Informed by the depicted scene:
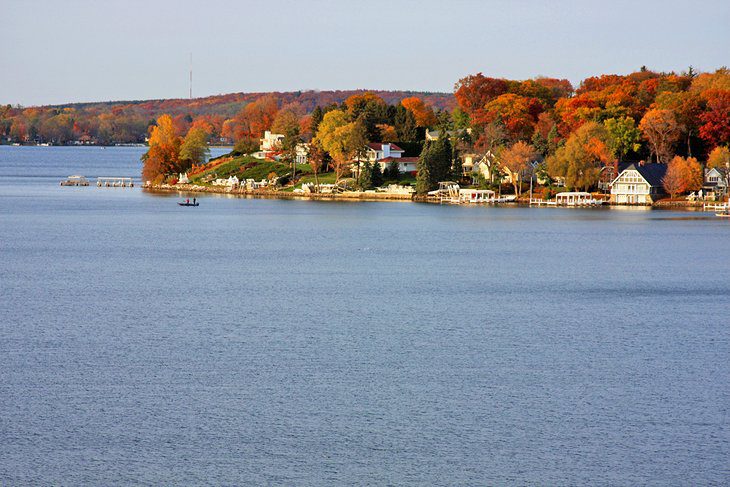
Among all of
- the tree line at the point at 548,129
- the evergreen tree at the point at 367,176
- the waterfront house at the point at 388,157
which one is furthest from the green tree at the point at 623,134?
the evergreen tree at the point at 367,176

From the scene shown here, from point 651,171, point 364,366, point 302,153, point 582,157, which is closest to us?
point 364,366

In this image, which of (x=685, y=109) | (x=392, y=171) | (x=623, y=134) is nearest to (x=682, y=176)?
(x=623, y=134)

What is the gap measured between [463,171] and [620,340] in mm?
79895

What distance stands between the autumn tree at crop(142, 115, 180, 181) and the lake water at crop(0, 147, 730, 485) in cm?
7047

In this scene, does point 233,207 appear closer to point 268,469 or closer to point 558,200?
point 558,200

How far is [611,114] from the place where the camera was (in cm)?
10325

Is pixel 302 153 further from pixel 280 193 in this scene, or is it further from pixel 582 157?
pixel 582 157

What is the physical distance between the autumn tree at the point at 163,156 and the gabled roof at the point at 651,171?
58.5 m

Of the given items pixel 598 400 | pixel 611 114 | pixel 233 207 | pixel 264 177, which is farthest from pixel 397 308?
pixel 264 177

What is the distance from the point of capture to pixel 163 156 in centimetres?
12812

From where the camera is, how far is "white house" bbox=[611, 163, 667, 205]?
9500 centimetres

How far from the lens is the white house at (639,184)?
95000mm

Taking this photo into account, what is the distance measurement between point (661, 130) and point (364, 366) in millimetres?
77250

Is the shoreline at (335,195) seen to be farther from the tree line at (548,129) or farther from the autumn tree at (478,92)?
the autumn tree at (478,92)
